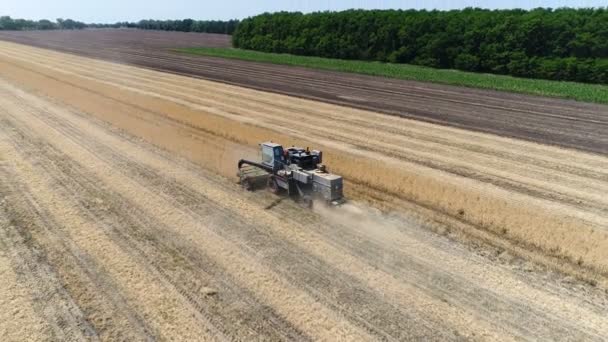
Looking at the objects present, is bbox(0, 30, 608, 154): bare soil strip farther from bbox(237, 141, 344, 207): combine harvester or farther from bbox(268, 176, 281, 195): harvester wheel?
bbox(268, 176, 281, 195): harvester wheel

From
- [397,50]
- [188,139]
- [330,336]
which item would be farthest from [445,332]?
[397,50]

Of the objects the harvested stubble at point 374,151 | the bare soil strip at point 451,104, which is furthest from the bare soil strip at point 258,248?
the bare soil strip at point 451,104

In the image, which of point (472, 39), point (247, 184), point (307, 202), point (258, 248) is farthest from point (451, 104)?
point (258, 248)

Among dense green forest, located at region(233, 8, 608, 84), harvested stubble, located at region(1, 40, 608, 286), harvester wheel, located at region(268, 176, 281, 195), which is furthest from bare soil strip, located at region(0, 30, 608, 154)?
harvester wheel, located at region(268, 176, 281, 195)

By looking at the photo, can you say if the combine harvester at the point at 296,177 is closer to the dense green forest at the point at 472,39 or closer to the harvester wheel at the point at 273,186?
the harvester wheel at the point at 273,186

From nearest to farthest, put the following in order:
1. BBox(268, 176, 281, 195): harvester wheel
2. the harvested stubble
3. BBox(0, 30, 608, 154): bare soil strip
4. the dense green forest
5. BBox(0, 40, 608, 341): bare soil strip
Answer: BBox(0, 40, 608, 341): bare soil strip, the harvested stubble, BBox(268, 176, 281, 195): harvester wheel, BBox(0, 30, 608, 154): bare soil strip, the dense green forest

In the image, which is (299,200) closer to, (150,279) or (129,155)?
(150,279)
